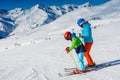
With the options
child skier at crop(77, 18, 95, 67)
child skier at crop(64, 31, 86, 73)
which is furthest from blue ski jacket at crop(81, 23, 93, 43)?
child skier at crop(64, 31, 86, 73)

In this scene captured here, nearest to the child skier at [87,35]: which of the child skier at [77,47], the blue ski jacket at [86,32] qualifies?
the blue ski jacket at [86,32]

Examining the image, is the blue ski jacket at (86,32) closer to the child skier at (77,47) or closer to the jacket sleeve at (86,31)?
the jacket sleeve at (86,31)

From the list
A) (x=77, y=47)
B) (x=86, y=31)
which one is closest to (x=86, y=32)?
(x=86, y=31)

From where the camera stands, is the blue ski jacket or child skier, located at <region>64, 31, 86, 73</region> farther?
the blue ski jacket

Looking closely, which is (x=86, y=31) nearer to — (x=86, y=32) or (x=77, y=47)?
(x=86, y=32)

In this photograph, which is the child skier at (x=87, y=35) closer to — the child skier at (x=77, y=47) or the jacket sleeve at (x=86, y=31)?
the jacket sleeve at (x=86, y=31)

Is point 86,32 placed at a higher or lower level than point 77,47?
higher

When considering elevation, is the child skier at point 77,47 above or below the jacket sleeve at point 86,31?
below

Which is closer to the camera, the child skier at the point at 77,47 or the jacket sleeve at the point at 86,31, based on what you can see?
the child skier at the point at 77,47

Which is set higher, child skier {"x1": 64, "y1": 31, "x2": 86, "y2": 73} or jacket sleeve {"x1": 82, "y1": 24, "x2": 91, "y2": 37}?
jacket sleeve {"x1": 82, "y1": 24, "x2": 91, "y2": 37}

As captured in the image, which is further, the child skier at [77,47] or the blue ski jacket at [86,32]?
the blue ski jacket at [86,32]

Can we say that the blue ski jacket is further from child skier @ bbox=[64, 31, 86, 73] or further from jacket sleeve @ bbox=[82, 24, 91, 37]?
child skier @ bbox=[64, 31, 86, 73]

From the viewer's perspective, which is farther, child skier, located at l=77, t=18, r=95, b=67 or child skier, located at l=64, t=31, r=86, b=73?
child skier, located at l=77, t=18, r=95, b=67

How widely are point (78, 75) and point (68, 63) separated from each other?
293 centimetres
